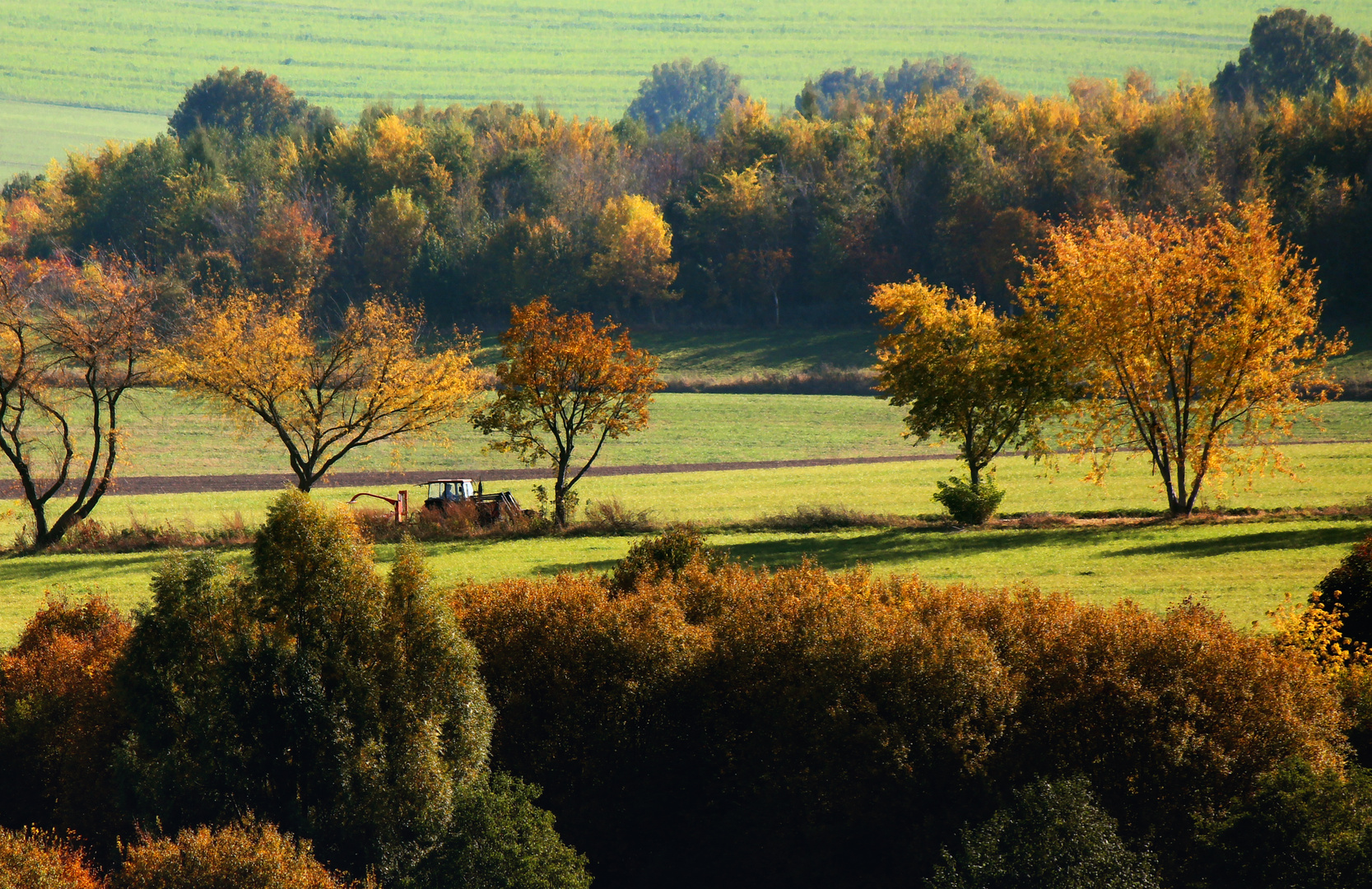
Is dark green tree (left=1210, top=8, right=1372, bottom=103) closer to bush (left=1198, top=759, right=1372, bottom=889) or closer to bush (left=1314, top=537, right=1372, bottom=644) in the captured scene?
bush (left=1314, top=537, right=1372, bottom=644)

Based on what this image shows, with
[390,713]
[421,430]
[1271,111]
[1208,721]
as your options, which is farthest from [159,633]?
[1271,111]

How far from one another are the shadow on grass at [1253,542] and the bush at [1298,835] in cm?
1310

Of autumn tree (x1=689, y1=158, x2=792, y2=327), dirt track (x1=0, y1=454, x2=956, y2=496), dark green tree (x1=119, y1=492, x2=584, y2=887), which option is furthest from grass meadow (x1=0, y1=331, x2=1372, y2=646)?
autumn tree (x1=689, y1=158, x2=792, y2=327)

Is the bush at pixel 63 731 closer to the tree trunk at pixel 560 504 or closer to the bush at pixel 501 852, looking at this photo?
the bush at pixel 501 852

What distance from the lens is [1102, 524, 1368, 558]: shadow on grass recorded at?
28.3 m

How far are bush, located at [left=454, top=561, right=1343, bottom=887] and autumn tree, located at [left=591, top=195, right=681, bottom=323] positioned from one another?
234ft

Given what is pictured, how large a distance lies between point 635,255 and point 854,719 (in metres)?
75.4

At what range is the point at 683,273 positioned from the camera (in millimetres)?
94938

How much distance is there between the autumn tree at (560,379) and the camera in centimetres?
3453

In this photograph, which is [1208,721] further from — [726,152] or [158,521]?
[726,152]

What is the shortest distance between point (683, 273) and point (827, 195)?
11987 mm

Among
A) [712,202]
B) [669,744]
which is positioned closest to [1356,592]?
[669,744]

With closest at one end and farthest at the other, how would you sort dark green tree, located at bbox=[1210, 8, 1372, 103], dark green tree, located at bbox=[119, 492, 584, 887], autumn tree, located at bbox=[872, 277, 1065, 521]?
dark green tree, located at bbox=[119, 492, 584, 887] → autumn tree, located at bbox=[872, 277, 1065, 521] → dark green tree, located at bbox=[1210, 8, 1372, 103]

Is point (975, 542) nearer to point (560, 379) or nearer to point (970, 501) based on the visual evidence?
point (970, 501)
